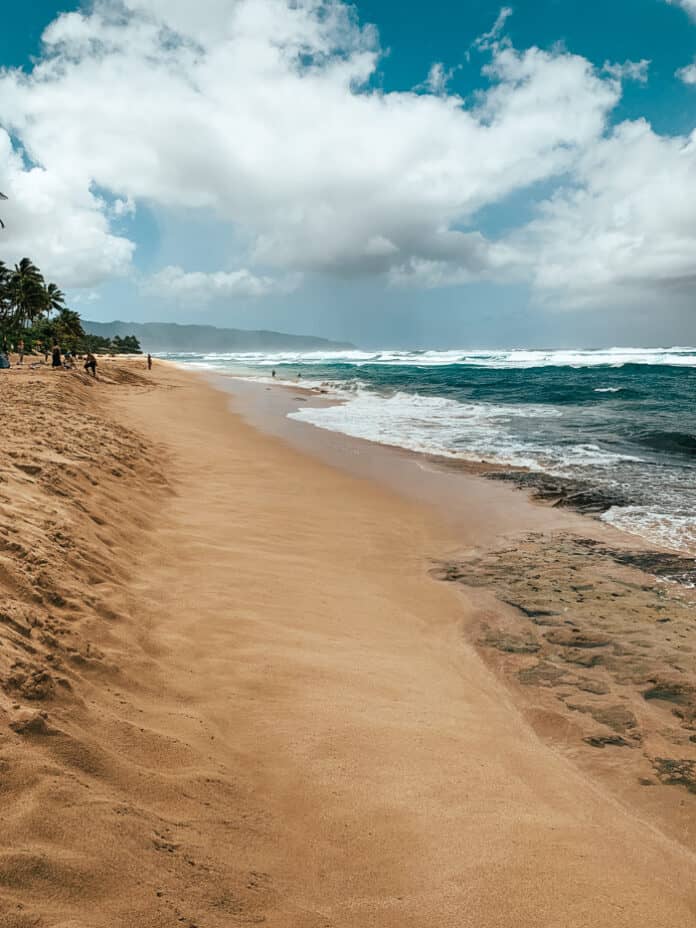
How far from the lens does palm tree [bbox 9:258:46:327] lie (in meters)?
44.9

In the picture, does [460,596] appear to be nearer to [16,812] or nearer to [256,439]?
[16,812]

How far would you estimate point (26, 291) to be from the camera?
45281 mm

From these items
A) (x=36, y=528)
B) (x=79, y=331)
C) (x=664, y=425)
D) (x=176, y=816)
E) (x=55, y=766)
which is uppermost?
(x=79, y=331)

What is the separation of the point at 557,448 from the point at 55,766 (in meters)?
14.7

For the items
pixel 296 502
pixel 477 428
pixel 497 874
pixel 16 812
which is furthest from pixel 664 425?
pixel 16 812

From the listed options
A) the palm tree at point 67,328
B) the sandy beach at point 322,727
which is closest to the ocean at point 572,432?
the sandy beach at point 322,727

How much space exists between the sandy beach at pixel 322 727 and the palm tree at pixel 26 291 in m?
47.7

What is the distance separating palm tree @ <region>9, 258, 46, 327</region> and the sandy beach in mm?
47691

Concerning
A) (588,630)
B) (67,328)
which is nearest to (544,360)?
(67,328)

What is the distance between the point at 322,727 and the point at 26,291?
5352 cm

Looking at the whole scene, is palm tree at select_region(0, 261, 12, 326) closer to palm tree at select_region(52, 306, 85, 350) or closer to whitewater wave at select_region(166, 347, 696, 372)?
palm tree at select_region(52, 306, 85, 350)

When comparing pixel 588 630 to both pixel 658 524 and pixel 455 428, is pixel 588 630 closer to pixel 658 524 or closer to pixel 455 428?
pixel 658 524

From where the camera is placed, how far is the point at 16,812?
1.91 m

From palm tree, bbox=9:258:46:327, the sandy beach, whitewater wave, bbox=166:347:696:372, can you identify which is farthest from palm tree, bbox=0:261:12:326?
the sandy beach
